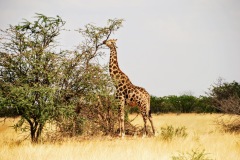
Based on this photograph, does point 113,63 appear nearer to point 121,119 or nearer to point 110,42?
point 110,42

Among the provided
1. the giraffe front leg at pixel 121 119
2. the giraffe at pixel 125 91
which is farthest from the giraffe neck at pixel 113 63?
the giraffe front leg at pixel 121 119

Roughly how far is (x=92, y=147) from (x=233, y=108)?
262 inches

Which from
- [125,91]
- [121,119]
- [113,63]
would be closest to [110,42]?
[113,63]

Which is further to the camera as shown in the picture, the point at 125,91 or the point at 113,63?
the point at 113,63

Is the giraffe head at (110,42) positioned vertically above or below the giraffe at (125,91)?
above

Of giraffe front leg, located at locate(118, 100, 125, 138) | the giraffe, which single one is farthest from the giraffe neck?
giraffe front leg, located at locate(118, 100, 125, 138)

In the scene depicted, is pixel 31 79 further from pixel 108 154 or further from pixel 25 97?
pixel 108 154

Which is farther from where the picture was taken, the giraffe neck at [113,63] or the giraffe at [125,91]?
the giraffe neck at [113,63]

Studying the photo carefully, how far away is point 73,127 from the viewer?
407 inches

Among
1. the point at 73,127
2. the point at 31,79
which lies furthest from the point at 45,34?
the point at 73,127

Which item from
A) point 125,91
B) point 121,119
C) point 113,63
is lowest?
point 121,119

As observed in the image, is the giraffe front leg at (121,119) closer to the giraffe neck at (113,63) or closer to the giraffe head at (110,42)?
the giraffe neck at (113,63)

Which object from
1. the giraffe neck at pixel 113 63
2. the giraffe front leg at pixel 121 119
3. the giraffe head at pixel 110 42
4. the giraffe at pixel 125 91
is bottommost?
the giraffe front leg at pixel 121 119

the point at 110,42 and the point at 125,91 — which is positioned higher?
the point at 110,42
